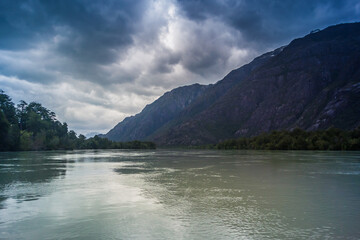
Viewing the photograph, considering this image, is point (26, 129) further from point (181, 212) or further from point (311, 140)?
point (181, 212)

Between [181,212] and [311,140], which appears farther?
[311,140]

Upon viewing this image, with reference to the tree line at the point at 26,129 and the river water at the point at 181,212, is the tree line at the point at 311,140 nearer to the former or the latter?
the river water at the point at 181,212

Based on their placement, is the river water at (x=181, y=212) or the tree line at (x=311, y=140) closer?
the river water at (x=181, y=212)

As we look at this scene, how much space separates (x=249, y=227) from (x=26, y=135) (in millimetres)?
130863

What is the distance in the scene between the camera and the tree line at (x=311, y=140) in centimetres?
9759

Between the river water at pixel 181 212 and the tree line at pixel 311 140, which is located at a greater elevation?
the tree line at pixel 311 140

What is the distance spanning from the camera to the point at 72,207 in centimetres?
1316

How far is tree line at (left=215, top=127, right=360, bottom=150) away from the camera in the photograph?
97594 millimetres

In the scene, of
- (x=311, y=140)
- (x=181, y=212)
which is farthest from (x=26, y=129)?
(x=181, y=212)

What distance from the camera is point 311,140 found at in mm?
109500

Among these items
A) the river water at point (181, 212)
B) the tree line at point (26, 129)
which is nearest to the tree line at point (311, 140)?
the river water at point (181, 212)

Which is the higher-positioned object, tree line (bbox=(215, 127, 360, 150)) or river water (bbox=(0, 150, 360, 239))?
tree line (bbox=(215, 127, 360, 150))

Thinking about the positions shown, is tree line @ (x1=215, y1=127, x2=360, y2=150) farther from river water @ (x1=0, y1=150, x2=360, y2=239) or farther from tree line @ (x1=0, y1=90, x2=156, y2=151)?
tree line @ (x1=0, y1=90, x2=156, y2=151)

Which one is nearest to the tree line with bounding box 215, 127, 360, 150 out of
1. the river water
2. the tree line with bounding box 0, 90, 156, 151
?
the river water
